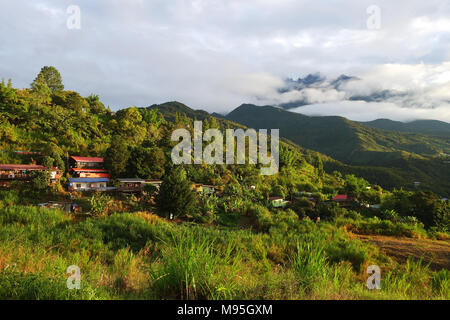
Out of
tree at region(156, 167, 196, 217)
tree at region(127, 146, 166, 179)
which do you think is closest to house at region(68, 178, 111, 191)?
tree at region(127, 146, 166, 179)

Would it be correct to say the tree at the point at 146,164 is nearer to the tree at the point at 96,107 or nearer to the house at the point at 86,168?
the house at the point at 86,168

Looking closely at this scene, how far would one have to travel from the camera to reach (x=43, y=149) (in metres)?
24.8

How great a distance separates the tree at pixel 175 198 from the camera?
18.7m

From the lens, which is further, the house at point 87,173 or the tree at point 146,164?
the tree at point 146,164

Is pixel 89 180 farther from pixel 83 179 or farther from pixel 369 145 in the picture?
pixel 369 145

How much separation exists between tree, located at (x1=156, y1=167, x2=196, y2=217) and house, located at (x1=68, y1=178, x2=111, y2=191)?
7791mm

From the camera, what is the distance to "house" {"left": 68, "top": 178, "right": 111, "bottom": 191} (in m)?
21.9

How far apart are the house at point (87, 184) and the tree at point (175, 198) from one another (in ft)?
25.6

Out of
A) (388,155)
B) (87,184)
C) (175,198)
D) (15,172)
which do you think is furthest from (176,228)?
(388,155)

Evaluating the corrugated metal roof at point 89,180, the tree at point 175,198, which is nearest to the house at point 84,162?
the corrugated metal roof at point 89,180

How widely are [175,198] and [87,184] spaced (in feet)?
36.1

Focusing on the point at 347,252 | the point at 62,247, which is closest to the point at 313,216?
the point at 347,252

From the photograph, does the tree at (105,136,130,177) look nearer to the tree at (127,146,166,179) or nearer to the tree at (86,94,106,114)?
the tree at (127,146,166,179)
